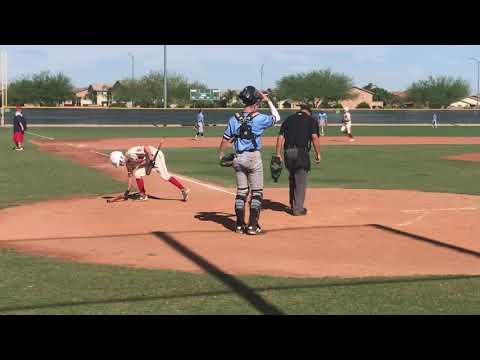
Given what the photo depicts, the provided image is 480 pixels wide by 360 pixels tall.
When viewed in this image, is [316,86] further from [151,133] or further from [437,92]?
[151,133]

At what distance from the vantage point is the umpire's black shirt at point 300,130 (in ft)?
41.1

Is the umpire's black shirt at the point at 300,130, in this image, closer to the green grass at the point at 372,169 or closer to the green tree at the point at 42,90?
the green grass at the point at 372,169

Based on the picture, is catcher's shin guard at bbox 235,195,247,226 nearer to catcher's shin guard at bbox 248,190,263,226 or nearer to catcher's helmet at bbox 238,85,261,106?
catcher's shin guard at bbox 248,190,263,226

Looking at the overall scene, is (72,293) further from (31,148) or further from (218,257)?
(31,148)

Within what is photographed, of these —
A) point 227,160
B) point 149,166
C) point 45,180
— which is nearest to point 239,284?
point 227,160

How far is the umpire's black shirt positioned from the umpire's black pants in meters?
0.13

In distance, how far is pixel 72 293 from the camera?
23.2 ft

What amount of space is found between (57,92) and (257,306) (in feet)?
383

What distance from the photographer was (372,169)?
22.9 meters

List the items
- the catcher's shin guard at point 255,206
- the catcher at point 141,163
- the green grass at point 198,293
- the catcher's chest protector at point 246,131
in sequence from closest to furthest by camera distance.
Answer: the green grass at point 198,293, the catcher's chest protector at point 246,131, the catcher's shin guard at point 255,206, the catcher at point 141,163

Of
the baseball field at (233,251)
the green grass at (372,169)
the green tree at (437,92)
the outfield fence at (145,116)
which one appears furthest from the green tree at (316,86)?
the baseball field at (233,251)

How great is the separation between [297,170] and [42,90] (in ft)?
365

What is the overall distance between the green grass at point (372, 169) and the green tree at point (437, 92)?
351 feet
